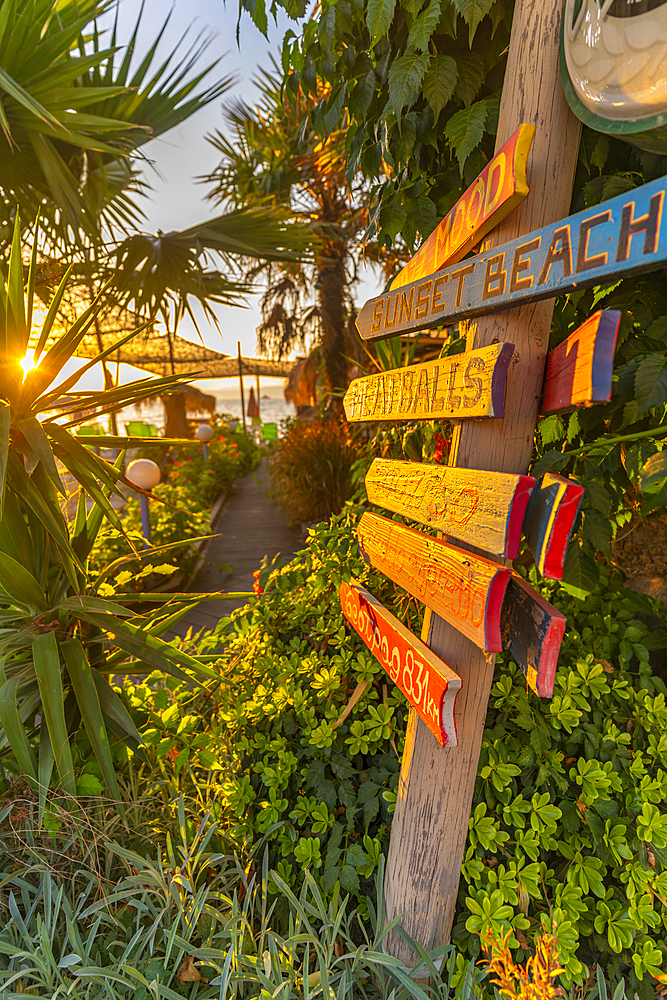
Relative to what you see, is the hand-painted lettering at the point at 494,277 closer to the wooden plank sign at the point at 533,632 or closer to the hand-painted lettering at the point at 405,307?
the hand-painted lettering at the point at 405,307

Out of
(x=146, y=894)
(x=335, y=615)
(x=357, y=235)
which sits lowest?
(x=146, y=894)

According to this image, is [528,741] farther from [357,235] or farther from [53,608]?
[357,235]

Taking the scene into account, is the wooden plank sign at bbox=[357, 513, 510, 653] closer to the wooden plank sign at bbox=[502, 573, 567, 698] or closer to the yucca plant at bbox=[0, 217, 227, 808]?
the wooden plank sign at bbox=[502, 573, 567, 698]

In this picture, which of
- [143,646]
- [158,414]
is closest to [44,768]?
[143,646]

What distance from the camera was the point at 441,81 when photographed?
104 centimetres

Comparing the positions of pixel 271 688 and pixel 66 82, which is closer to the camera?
pixel 271 688

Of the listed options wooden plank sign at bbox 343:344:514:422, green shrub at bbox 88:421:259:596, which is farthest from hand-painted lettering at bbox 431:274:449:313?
green shrub at bbox 88:421:259:596

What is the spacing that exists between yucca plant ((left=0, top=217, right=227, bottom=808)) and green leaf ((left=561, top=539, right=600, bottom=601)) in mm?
Answer: 1140

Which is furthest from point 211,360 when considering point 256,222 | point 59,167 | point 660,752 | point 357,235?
point 660,752

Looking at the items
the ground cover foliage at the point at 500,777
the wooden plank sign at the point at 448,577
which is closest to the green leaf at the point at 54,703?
the ground cover foliage at the point at 500,777

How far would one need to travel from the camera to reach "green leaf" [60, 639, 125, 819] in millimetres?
1381

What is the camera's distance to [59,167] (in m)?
2.65

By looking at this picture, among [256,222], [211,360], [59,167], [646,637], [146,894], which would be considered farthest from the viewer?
[211,360]

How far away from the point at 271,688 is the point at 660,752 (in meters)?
1.15
